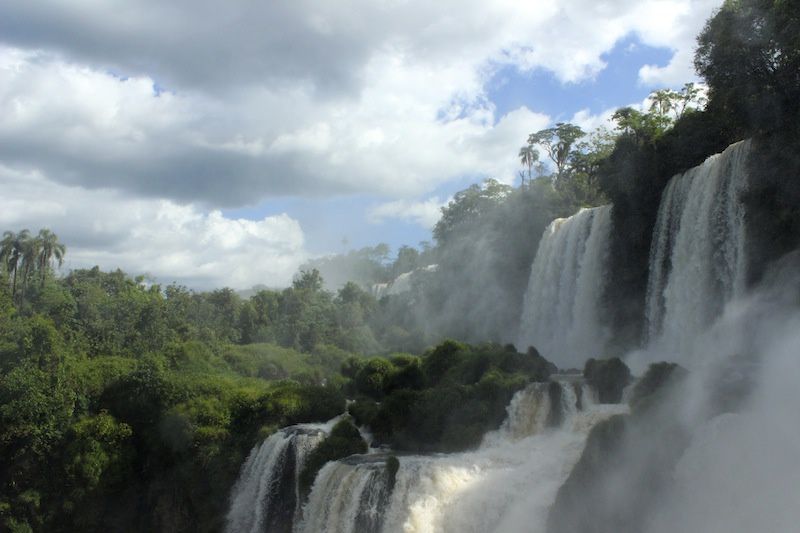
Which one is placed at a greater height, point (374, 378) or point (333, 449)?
point (374, 378)

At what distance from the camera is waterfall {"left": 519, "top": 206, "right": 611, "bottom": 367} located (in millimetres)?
28750

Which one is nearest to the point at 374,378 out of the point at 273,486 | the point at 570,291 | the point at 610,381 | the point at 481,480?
the point at 273,486

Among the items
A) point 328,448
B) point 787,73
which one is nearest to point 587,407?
point 328,448

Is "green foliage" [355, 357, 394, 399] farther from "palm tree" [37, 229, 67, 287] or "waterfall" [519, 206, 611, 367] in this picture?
"palm tree" [37, 229, 67, 287]

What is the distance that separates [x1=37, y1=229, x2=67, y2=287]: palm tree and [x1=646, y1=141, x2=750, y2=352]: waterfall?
48228 mm

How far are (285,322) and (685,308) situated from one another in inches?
1199

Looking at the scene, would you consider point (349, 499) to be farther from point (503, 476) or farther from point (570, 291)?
point (570, 291)

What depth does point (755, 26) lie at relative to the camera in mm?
21281

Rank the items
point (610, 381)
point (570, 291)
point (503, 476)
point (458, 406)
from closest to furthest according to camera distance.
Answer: point (503, 476), point (610, 381), point (458, 406), point (570, 291)

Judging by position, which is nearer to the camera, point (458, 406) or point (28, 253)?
point (458, 406)

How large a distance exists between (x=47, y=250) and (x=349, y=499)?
48.4 m

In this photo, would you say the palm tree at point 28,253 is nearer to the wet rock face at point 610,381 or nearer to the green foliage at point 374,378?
the green foliage at point 374,378

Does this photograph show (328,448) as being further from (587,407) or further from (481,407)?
(587,407)

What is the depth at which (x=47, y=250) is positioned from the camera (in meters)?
56.8
